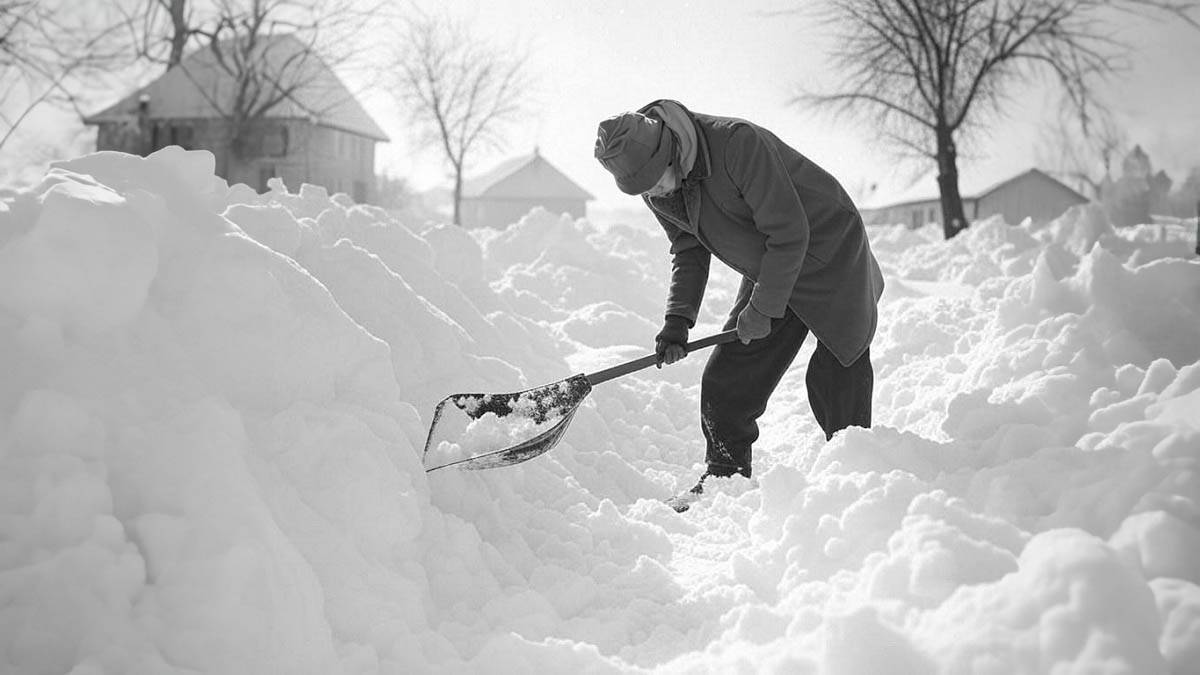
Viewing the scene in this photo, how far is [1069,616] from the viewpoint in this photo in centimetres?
143

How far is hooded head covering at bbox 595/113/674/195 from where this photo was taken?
2656 millimetres

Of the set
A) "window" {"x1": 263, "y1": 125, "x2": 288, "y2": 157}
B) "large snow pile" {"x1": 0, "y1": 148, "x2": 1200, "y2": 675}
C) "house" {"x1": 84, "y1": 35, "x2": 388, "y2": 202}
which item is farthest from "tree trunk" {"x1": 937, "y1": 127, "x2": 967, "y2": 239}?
"window" {"x1": 263, "y1": 125, "x2": 288, "y2": 157}

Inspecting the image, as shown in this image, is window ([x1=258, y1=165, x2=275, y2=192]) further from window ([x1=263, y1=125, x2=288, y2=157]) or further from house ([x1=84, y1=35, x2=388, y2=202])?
window ([x1=263, y1=125, x2=288, y2=157])

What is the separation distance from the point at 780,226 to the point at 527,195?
3733 centimetres

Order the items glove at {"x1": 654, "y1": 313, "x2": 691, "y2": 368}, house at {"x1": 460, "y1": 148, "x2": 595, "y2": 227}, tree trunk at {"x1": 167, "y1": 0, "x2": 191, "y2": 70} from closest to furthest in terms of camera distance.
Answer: glove at {"x1": 654, "y1": 313, "x2": 691, "y2": 368}
tree trunk at {"x1": 167, "y1": 0, "x2": 191, "y2": 70}
house at {"x1": 460, "y1": 148, "x2": 595, "y2": 227}

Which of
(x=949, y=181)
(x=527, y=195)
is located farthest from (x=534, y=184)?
(x=949, y=181)

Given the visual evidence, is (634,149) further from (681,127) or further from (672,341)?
(672,341)

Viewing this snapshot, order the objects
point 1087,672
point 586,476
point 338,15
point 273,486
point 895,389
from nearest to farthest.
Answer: point 1087,672
point 273,486
point 586,476
point 895,389
point 338,15

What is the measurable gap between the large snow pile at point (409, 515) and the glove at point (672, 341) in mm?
→ 573

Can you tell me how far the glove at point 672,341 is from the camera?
3.26 meters

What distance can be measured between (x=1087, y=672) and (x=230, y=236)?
2366 mm

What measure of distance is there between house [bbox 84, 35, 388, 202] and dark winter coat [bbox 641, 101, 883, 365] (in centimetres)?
2049

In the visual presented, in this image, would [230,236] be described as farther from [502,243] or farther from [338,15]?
[338,15]

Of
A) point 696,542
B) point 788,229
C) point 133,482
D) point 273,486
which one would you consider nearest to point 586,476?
point 696,542
